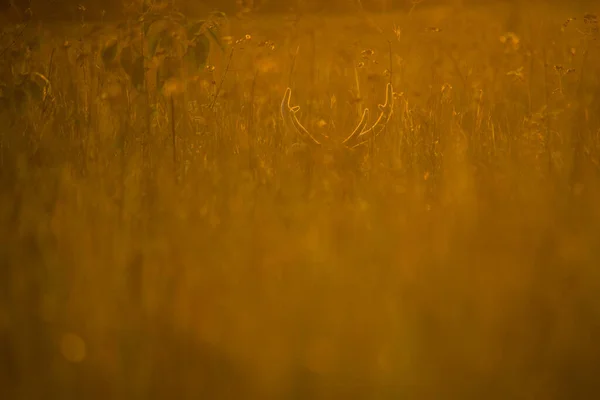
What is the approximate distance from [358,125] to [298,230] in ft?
2.83

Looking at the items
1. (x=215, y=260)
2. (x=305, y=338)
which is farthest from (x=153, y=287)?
(x=305, y=338)

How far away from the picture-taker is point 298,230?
1.84 meters

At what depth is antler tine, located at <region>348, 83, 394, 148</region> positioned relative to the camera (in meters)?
2.53

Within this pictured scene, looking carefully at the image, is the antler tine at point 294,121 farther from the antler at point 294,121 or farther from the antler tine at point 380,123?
the antler tine at point 380,123

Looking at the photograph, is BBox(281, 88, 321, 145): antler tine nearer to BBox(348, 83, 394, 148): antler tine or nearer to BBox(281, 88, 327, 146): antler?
BBox(281, 88, 327, 146): antler

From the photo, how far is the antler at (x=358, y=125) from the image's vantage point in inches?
99.4

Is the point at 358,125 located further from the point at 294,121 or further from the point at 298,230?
the point at 298,230

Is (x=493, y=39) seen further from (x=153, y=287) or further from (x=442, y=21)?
(x=153, y=287)

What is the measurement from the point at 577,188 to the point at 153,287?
1427 millimetres

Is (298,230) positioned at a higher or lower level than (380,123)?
lower

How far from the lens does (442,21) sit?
396cm

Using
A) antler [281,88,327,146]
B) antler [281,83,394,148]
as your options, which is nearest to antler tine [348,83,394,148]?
antler [281,83,394,148]

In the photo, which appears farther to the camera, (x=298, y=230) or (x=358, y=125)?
(x=358, y=125)

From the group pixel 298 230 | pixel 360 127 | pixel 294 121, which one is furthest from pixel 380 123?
pixel 298 230
